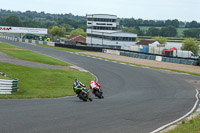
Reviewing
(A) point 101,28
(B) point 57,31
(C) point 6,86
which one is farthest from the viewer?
(B) point 57,31

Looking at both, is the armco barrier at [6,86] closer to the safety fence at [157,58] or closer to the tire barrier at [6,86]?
the tire barrier at [6,86]

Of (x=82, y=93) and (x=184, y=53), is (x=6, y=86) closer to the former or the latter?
(x=82, y=93)

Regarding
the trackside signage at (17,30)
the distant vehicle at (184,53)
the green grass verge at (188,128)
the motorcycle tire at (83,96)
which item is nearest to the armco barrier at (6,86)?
the motorcycle tire at (83,96)

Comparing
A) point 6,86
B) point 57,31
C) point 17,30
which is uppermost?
point 57,31

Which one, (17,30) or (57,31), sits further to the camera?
(57,31)

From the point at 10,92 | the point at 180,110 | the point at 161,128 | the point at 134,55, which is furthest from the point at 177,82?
the point at 134,55

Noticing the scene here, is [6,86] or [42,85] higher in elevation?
[6,86]

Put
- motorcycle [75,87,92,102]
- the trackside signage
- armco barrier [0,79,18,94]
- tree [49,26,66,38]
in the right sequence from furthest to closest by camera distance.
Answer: tree [49,26,66,38] → the trackside signage → armco barrier [0,79,18,94] → motorcycle [75,87,92,102]

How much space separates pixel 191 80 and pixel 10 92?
23.3 m

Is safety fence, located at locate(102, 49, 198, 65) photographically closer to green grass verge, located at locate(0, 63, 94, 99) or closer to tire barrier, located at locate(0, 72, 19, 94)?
green grass verge, located at locate(0, 63, 94, 99)

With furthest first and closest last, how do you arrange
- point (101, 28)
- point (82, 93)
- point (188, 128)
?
point (101, 28)
point (82, 93)
point (188, 128)

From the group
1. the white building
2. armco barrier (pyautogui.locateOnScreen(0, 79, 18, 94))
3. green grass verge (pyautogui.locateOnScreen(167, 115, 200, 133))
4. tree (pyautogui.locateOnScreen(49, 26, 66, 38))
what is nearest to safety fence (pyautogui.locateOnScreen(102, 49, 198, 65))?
armco barrier (pyautogui.locateOnScreen(0, 79, 18, 94))

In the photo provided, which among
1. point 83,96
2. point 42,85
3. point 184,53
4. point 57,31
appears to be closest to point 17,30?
point 184,53

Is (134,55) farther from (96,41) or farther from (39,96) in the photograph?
(96,41)
